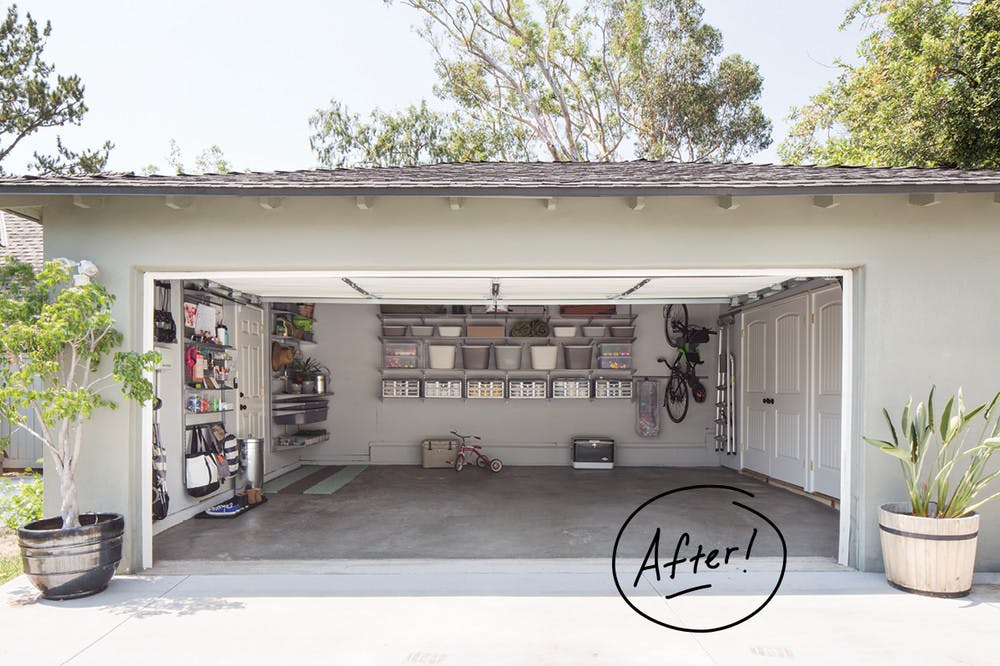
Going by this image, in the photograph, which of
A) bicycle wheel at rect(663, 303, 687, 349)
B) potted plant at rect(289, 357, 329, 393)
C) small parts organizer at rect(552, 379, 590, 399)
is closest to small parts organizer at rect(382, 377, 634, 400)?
small parts organizer at rect(552, 379, 590, 399)

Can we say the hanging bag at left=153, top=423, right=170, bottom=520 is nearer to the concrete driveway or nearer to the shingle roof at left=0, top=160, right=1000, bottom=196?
the concrete driveway

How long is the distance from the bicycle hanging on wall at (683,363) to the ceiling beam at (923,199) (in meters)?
5.43

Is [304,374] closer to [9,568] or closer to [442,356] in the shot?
[442,356]

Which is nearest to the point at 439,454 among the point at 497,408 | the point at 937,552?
the point at 497,408

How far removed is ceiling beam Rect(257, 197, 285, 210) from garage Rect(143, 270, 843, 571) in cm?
55

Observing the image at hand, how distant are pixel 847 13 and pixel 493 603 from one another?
12.3 m

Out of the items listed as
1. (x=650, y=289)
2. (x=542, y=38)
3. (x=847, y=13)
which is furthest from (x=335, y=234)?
(x=542, y=38)

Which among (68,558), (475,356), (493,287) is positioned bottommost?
(68,558)

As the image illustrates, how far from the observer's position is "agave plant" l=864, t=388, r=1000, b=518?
14.6ft

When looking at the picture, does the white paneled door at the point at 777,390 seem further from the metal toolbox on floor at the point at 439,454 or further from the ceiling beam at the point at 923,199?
the metal toolbox on floor at the point at 439,454

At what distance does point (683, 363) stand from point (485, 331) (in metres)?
2.93

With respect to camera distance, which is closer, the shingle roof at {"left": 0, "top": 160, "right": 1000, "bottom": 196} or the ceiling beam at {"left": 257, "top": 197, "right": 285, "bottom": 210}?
the shingle roof at {"left": 0, "top": 160, "right": 1000, "bottom": 196}

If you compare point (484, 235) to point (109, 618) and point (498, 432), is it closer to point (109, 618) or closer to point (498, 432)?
point (109, 618)

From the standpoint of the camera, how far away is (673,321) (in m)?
10.4
